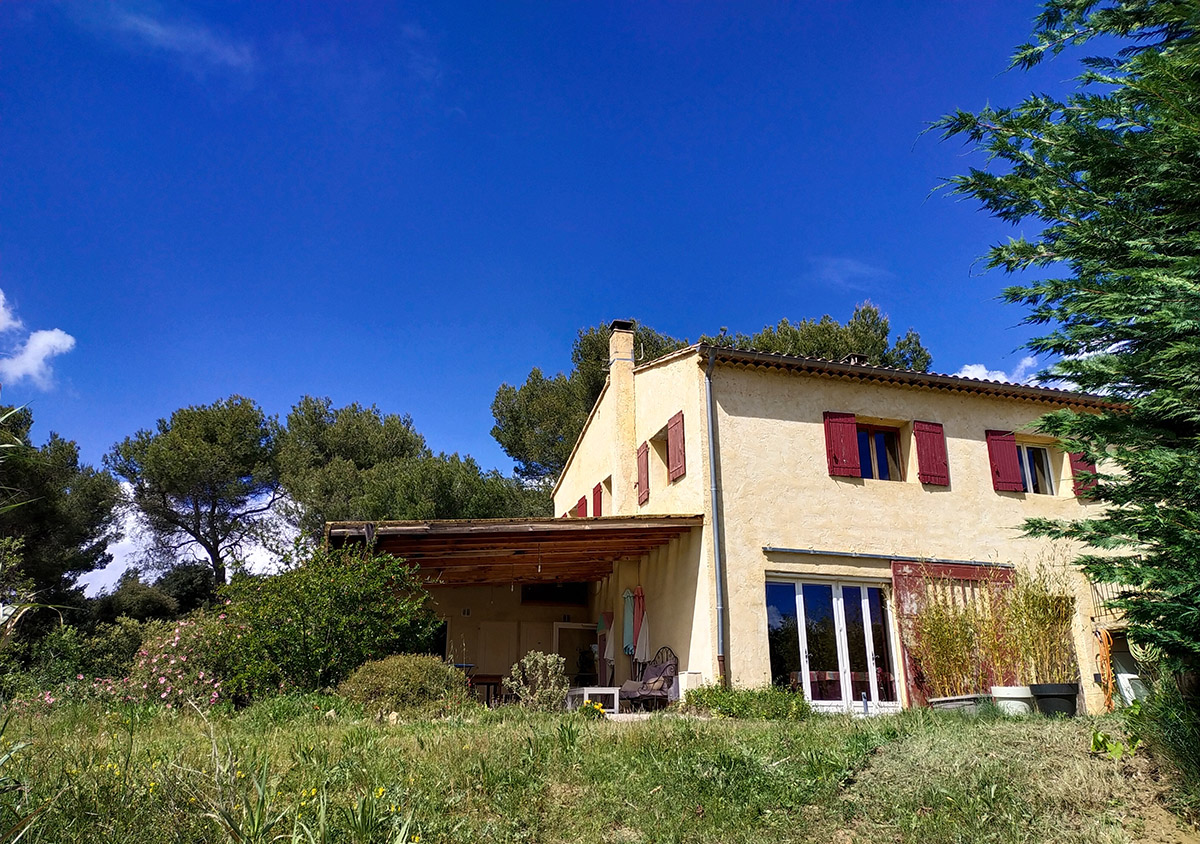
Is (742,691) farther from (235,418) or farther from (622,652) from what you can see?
(235,418)

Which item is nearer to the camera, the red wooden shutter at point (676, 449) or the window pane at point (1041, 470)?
the red wooden shutter at point (676, 449)

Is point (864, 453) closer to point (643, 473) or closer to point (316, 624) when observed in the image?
point (643, 473)

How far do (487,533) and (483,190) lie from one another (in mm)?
7037

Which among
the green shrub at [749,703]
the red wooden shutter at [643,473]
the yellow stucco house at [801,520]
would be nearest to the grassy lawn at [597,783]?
the green shrub at [749,703]

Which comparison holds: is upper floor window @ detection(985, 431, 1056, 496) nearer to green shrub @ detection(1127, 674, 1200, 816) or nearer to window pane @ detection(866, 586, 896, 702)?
window pane @ detection(866, 586, 896, 702)

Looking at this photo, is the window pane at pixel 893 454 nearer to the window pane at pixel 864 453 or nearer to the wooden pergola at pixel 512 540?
the window pane at pixel 864 453

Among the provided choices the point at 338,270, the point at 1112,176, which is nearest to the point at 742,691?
the point at 1112,176

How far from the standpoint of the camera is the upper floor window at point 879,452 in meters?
13.7

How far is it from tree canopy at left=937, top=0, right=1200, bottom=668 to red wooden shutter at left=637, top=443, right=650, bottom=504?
8985 millimetres

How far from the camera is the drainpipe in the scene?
37.1 feet

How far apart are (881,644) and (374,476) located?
19137 millimetres

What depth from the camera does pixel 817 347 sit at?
86.3ft

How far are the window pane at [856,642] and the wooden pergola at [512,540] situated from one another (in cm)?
277

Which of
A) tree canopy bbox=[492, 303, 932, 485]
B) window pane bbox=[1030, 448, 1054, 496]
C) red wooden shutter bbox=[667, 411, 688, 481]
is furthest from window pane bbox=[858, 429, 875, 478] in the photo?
tree canopy bbox=[492, 303, 932, 485]
